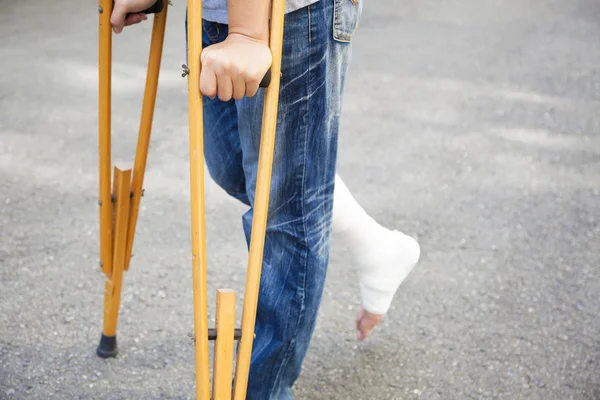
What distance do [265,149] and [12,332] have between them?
146 centimetres

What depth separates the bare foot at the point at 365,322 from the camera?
243 centimetres

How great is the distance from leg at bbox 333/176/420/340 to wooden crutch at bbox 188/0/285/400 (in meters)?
0.68

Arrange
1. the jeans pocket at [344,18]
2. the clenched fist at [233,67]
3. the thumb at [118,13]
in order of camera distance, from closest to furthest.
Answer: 1. the clenched fist at [233,67]
2. the jeans pocket at [344,18]
3. the thumb at [118,13]

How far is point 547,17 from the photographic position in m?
7.27

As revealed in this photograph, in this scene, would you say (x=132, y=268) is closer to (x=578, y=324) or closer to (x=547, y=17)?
(x=578, y=324)

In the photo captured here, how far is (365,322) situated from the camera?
245 cm

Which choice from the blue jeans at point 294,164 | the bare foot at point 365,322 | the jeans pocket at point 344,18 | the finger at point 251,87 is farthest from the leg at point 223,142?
the bare foot at point 365,322

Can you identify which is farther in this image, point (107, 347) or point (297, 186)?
point (107, 347)

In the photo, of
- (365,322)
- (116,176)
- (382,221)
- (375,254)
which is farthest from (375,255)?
(382,221)

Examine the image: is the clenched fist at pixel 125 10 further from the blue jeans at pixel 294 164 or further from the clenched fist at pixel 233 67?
the clenched fist at pixel 233 67

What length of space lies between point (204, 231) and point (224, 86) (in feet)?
0.90

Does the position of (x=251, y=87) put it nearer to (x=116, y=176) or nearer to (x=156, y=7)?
(x=156, y=7)

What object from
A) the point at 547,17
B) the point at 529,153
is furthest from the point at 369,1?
the point at 529,153

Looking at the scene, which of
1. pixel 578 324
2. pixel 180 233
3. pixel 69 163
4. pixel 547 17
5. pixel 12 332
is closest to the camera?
pixel 12 332
